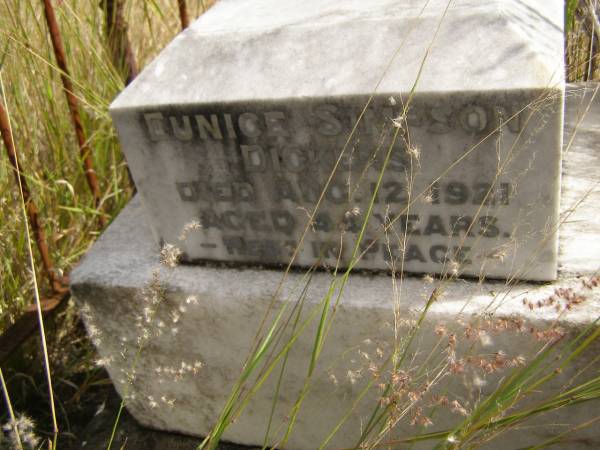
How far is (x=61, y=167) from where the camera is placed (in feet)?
7.33

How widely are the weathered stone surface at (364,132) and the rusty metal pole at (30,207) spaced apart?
39 cm

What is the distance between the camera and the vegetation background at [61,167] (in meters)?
1.99

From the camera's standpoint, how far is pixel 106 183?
245 centimetres

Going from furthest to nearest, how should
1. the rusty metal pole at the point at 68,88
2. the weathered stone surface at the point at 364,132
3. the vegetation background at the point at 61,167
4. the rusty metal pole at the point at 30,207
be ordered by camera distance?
the vegetation background at the point at 61,167
the rusty metal pole at the point at 68,88
the rusty metal pole at the point at 30,207
the weathered stone surface at the point at 364,132

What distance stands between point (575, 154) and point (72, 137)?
1.71 meters

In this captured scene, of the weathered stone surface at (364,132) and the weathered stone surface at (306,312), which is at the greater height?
the weathered stone surface at (364,132)

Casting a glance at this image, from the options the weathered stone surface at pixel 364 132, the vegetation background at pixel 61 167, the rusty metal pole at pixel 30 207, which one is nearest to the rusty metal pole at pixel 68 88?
the vegetation background at pixel 61 167

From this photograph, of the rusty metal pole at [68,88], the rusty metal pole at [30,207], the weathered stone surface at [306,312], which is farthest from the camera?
the rusty metal pole at [68,88]

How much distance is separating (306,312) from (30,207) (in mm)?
830

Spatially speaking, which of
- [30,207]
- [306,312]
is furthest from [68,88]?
[306,312]

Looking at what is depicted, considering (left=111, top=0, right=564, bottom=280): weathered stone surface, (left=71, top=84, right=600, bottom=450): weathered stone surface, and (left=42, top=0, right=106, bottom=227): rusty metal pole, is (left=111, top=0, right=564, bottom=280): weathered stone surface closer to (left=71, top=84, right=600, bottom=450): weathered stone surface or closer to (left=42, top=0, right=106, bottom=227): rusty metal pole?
(left=71, top=84, right=600, bottom=450): weathered stone surface

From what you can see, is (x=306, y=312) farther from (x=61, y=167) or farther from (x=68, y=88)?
(x=61, y=167)

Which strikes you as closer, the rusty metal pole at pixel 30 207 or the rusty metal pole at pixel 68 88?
the rusty metal pole at pixel 30 207

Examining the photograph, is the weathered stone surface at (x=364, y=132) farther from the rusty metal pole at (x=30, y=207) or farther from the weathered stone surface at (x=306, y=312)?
the rusty metal pole at (x=30, y=207)
